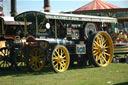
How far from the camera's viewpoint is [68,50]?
1188 cm

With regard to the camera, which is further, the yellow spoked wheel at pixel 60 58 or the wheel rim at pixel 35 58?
the wheel rim at pixel 35 58

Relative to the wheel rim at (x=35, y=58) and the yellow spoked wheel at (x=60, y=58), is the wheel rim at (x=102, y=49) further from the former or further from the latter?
the wheel rim at (x=35, y=58)

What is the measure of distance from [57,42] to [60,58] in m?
0.74

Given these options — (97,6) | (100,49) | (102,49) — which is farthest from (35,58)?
(97,6)

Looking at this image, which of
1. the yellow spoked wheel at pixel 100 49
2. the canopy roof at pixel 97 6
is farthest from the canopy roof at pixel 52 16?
the canopy roof at pixel 97 6

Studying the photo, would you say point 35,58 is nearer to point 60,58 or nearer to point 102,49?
point 60,58

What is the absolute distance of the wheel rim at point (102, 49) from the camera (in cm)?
1230

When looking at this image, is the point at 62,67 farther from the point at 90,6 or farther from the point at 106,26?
the point at 90,6

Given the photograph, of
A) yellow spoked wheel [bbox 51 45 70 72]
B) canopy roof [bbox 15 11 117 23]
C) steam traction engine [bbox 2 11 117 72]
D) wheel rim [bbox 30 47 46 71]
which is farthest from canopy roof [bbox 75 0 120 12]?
yellow spoked wheel [bbox 51 45 70 72]

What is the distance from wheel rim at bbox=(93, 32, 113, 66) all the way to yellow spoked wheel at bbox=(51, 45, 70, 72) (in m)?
1.72

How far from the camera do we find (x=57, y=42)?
11.0 m

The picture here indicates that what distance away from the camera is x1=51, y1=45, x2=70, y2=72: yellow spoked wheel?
34.3 ft

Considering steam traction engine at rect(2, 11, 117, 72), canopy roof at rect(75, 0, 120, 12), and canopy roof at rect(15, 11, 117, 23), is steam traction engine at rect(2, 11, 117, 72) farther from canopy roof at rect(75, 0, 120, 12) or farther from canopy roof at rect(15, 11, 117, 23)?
canopy roof at rect(75, 0, 120, 12)

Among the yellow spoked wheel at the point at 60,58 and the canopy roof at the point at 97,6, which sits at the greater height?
the canopy roof at the point at 97,6
